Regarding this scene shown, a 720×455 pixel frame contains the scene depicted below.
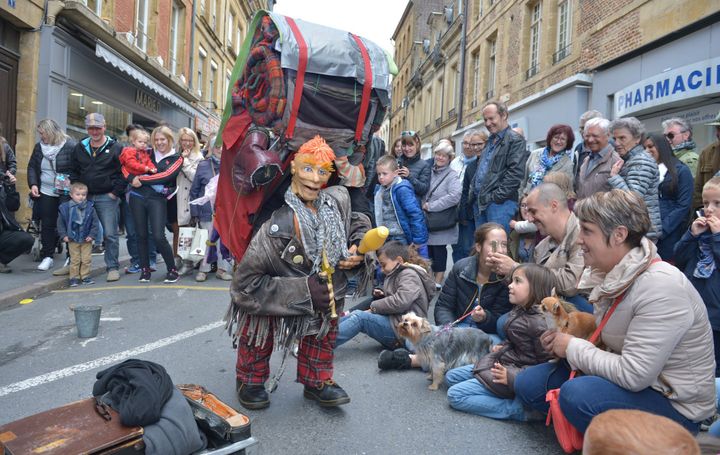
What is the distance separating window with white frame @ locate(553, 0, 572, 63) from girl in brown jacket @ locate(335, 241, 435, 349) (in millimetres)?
11414

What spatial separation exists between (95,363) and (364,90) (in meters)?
2.83

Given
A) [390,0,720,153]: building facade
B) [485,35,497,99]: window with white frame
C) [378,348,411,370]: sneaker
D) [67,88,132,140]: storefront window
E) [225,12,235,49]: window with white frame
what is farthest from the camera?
[225,12,235,49]: window with white frame

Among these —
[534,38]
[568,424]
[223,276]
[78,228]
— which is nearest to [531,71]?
[534,38]

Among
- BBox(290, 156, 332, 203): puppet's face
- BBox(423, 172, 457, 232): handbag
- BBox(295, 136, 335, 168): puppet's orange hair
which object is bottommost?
BBox(423, 172, 457, 232): handbag

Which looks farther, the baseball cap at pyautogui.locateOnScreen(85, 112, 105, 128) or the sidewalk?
the baseball cap at pyautogui.locateOnScreen(85, 112, 105, 128)

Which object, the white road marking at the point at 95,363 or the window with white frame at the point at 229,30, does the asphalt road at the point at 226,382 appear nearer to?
the white road marking at the point at 95,363

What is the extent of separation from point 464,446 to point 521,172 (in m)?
3.48

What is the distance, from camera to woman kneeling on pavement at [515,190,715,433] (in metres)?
2.28

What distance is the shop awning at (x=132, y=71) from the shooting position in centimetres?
1125

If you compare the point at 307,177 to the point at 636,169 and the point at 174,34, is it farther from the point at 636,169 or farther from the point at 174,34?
the point at 174,34

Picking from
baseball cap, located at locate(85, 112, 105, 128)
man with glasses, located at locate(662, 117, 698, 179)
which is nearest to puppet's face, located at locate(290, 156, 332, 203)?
man with glasses, located at locate(662, 117, 698, 179)

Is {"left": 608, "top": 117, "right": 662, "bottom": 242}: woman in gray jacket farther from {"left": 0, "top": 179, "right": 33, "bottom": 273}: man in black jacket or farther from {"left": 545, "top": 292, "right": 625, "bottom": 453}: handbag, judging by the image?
{"left": 0, "top": 179, "right": 33, "bottom": 273}: man in black jacket

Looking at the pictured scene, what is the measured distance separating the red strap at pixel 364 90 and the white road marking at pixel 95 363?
252 centimetres

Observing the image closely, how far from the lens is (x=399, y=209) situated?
6.05 metres
